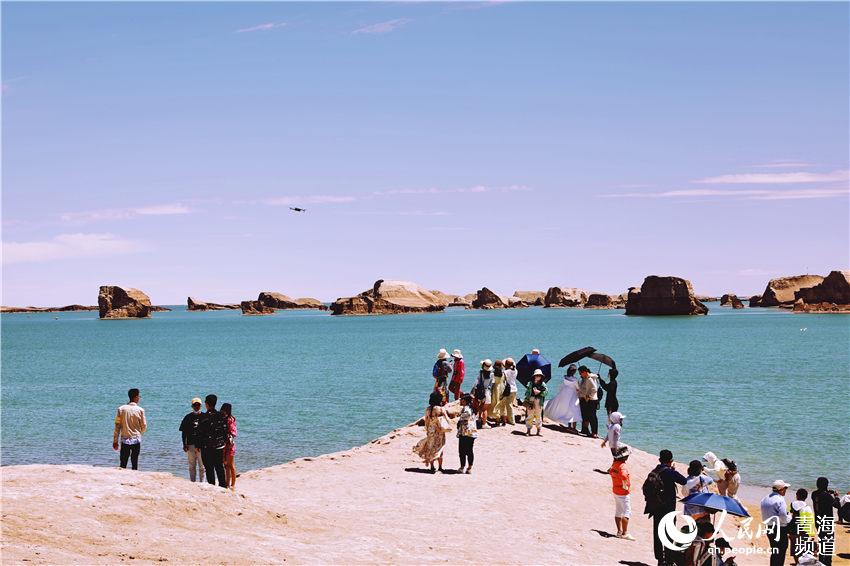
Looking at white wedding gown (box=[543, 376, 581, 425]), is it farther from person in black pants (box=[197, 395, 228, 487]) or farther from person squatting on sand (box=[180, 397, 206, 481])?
person squatting on sand (box=[180, 397, 206, 481])

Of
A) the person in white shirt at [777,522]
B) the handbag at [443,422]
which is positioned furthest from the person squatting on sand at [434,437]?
the person in white shirt at [777,522]

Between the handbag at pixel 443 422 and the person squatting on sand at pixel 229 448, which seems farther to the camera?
the handbag at pixel 443 422

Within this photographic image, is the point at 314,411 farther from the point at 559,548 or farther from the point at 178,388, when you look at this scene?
the point at 559,548

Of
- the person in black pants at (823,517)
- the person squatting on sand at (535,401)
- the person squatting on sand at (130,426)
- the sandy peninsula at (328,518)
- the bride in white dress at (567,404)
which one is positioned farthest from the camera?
the bride in white dress at (567,404)

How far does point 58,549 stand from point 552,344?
96.0 meters

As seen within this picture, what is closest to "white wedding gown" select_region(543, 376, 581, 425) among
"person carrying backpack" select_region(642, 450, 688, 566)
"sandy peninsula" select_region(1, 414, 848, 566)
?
"sandy peninsula" select_region(1, 414, 848, 566)

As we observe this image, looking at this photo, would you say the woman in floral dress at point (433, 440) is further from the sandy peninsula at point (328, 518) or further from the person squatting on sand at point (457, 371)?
the person squatting on sand at point (457, 371)

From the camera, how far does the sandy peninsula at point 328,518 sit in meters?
11.5

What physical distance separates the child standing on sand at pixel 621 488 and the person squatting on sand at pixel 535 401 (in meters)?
7.15

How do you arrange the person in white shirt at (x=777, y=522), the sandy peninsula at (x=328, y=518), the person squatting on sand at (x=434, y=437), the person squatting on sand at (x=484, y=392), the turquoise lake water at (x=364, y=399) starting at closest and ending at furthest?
the sandy peninsula at (x=328, y=518), the person in white shirt at (x=777, y=522), the person squatting on sand at (x=434, y=437), the person squatting on sand at (x=484, y=392), the turquoise lake water at (x=364, y=399)

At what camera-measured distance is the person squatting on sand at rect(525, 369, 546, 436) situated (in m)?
22.7

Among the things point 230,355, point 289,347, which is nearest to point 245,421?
point 230,355

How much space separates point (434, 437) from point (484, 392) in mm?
4744

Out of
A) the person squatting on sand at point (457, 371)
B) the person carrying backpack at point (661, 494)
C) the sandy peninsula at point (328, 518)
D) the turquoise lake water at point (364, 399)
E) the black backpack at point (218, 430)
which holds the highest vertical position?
the person squatting on sand at point (457, 371)
